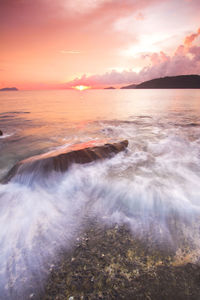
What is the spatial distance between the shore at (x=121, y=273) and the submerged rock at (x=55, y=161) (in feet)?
8.48

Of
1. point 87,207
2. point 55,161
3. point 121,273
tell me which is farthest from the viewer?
point 55,161

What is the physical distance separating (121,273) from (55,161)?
338cm

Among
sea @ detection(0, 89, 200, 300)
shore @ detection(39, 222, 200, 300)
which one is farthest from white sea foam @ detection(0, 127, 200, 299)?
shore @ detection(39, 222, 200, 300)

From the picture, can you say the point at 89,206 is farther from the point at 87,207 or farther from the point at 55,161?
the point at 55,161

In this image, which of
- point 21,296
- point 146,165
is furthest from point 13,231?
point 146,165

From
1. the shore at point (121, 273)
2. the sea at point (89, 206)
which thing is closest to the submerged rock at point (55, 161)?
the sea at point (89, 206)

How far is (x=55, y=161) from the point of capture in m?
4.47

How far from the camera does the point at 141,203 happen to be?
326cm

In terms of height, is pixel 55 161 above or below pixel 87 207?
above

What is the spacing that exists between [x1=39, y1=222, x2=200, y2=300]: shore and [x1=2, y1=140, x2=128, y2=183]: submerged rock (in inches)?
102

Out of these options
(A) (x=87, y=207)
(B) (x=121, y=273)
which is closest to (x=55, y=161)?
(A) (x=87, y=207)

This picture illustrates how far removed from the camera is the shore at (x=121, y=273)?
1649 millimetres

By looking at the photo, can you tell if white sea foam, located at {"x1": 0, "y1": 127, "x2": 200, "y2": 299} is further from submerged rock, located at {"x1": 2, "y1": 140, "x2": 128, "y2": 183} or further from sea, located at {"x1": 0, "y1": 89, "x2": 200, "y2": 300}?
submerged rock, located at {"x1": 2, "y1": 140, "x2": 128, "y2": 183}

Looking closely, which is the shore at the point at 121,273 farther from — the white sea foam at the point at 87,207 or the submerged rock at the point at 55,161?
the submerged rock at the point at 55,161
